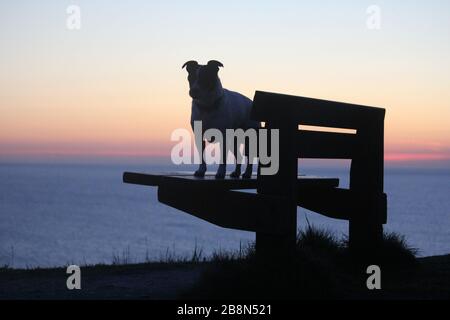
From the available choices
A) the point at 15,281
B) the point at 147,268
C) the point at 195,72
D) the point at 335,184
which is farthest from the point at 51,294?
the point at 335,184

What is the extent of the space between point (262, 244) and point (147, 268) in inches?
124

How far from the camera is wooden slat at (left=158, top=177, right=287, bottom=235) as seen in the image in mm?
5539

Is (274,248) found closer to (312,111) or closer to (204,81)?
(312,111)

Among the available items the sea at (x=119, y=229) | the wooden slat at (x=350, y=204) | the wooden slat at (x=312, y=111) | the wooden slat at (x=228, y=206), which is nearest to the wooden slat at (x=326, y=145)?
the wooden slat at (x=312, y=111)

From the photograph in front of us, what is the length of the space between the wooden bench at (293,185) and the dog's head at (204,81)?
1.95 feet

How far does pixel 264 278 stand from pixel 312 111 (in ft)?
6.47

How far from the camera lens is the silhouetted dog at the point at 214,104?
607cm

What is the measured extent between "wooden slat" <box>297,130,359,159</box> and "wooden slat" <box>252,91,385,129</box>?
0.41ft

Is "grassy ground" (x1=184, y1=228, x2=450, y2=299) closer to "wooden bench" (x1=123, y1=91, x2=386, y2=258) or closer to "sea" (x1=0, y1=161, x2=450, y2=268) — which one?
"wooden bench" (x1=123, y1=91, x2=386, y2=258)

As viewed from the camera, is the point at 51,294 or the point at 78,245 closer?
the point at 51,294

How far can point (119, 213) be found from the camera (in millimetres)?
142125

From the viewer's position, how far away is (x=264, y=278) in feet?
17.9

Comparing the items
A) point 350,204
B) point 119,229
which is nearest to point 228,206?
point 350,204
